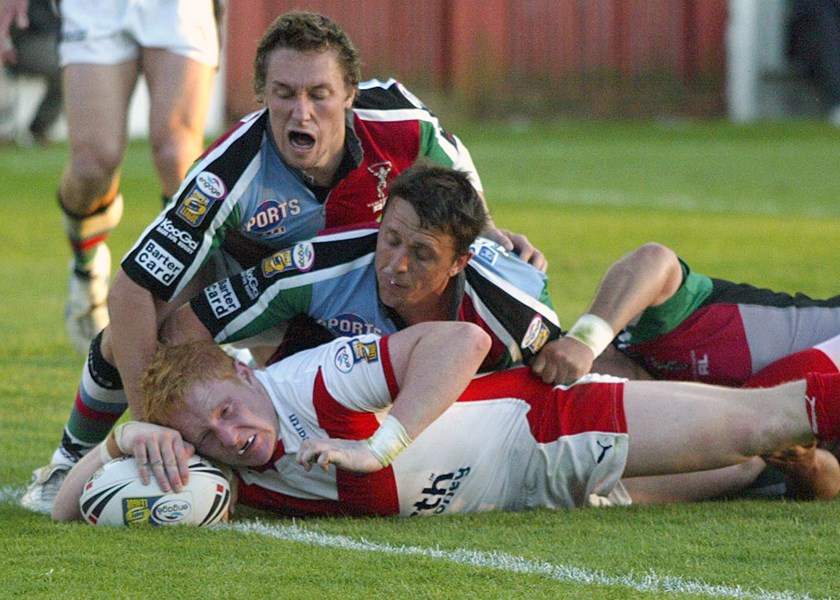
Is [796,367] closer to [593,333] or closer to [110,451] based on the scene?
[593,333]

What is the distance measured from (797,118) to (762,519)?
20240 millimetres

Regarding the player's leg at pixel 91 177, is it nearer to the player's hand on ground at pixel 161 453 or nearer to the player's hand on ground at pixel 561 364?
the player's hand on ground at pixel 161 453

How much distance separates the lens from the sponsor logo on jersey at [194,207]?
4559 mm

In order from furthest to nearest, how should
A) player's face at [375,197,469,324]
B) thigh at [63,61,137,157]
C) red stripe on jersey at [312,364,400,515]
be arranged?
thigh at [63,61,137,157], player's face at [375,197,469,324], red stripe on jersey at [312,364,400,515]

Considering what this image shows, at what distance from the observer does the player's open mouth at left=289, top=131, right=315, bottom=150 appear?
15.4 feet

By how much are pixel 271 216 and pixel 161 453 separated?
38.1 inches

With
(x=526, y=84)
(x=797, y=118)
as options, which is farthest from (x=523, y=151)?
(x=797, y=118)

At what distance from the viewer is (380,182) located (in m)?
4.93

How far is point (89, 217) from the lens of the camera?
680 centimetres

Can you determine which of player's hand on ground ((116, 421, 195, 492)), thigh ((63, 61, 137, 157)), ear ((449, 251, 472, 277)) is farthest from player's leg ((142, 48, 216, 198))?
player's hand on ground ((116, 421, 195, 492))

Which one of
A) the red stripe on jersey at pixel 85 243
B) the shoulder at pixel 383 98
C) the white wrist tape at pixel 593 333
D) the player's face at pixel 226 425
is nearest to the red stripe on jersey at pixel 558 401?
the white wrist tape at pixel 593 333

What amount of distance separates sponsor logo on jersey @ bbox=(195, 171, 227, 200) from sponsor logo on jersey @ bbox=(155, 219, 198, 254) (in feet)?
0.47

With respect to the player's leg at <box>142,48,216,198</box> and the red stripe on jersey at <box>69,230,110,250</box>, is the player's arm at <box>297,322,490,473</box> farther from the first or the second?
the red stripe on jersey at <box>69,230,110,250</box>

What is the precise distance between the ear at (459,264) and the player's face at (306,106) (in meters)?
0.64
